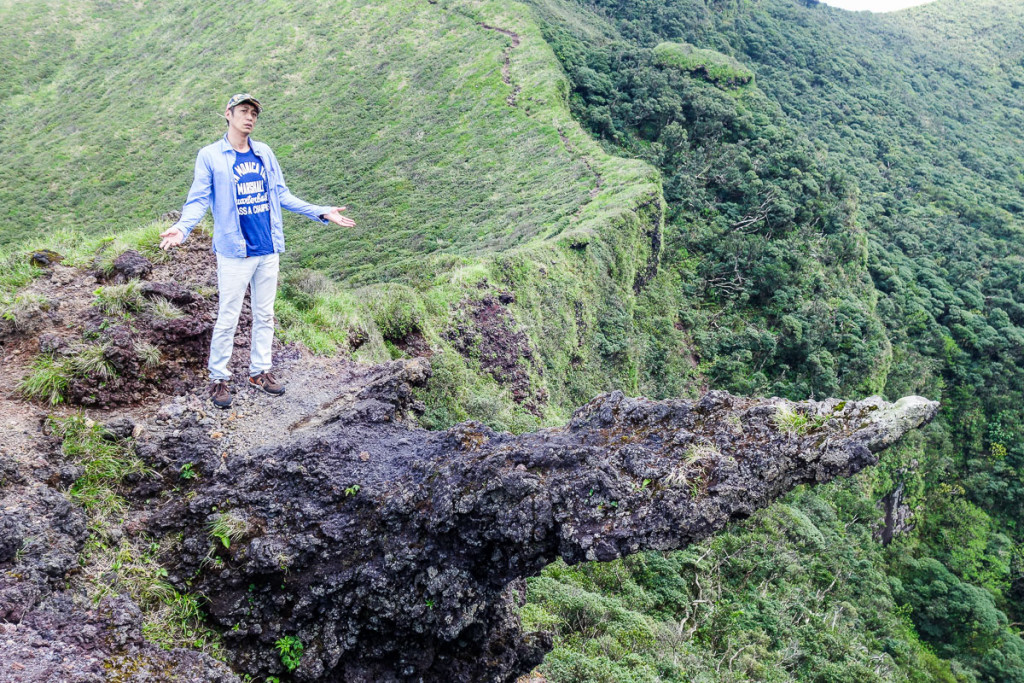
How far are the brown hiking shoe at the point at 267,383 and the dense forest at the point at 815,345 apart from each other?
5.71 metres

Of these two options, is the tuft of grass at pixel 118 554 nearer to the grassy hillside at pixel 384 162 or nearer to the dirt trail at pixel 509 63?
the grassy hillside at pixel 384 162

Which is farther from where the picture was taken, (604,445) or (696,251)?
(696,251)

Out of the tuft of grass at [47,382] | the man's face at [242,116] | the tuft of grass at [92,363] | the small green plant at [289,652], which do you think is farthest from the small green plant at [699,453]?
the tuft of grass at [47,382]

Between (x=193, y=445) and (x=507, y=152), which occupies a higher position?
(x=193, y=445)

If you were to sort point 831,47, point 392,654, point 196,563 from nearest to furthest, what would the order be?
point 196,563, point 392,654, point 831,47

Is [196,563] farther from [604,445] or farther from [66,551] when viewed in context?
[604,445]

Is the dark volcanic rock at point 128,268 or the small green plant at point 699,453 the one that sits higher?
the dark volcanic rock at point 128,268

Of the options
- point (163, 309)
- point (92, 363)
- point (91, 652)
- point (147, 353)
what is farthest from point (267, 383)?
point (91, 652)

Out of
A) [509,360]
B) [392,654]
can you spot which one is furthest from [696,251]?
[392,654]

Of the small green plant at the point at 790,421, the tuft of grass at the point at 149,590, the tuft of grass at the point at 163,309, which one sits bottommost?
the tuft of grass at the point at 149,590

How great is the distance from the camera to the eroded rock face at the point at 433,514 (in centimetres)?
484

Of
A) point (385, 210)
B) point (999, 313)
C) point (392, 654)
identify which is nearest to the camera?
point (392, 654)

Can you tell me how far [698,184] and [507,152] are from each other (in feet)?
59.0

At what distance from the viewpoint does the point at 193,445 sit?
18.0 feet
